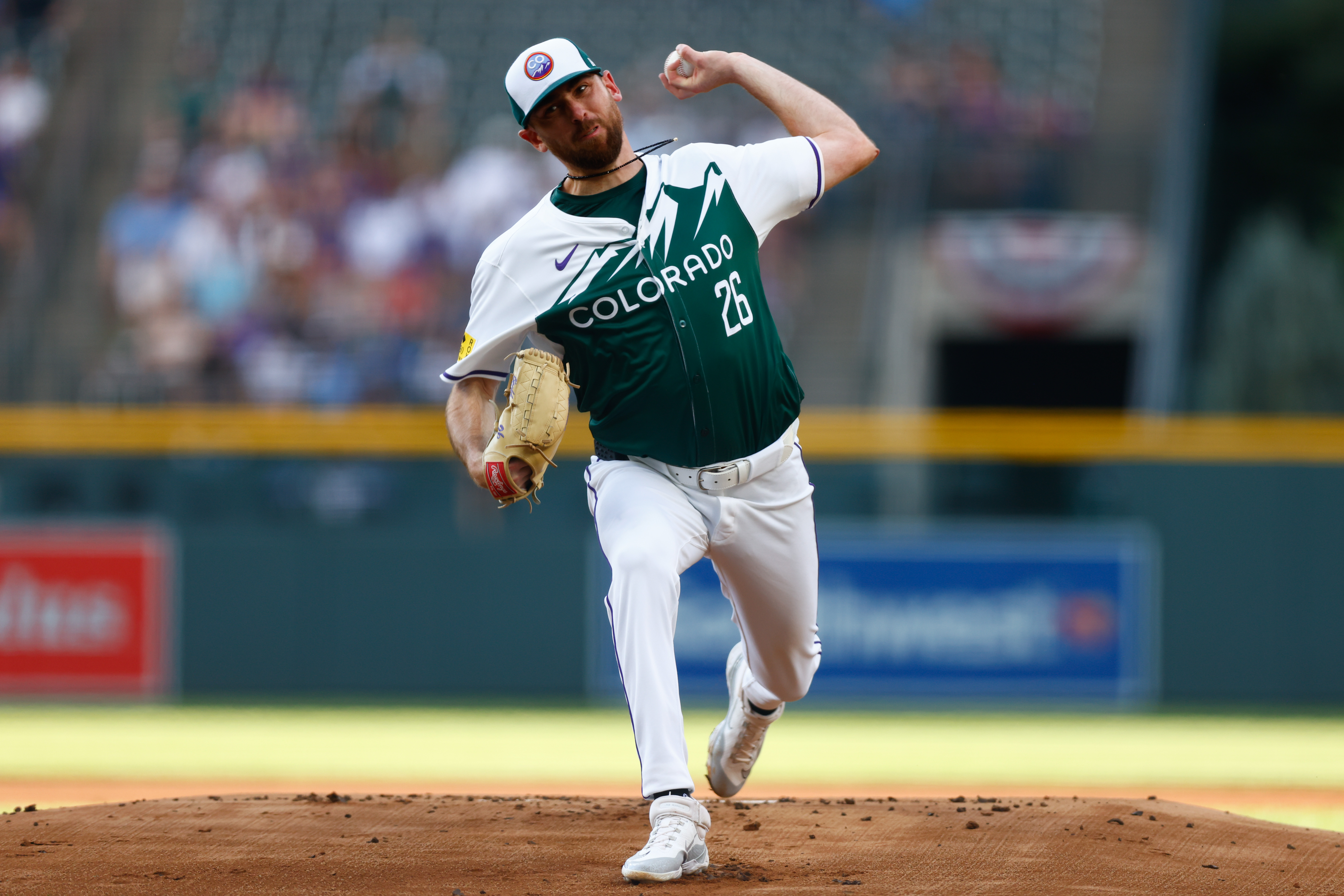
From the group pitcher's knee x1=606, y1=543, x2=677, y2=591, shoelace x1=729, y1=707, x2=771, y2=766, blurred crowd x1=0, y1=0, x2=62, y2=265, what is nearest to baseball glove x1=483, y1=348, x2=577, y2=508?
pitcher's knee x1=606, y1=543, x2=677, y2=591

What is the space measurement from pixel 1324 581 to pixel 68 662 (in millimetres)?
7705

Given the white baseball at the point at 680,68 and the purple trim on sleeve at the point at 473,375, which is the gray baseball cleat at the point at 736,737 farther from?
the white baseball at the point at 680,68

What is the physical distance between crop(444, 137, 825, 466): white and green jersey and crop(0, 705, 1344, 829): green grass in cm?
318

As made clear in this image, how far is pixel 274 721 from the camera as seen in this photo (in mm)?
9695

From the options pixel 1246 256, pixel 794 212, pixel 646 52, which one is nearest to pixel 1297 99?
pixel 1246 256

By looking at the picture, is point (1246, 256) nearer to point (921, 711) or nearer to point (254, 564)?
point (921, 711)

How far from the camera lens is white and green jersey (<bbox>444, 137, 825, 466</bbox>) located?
4.12 m

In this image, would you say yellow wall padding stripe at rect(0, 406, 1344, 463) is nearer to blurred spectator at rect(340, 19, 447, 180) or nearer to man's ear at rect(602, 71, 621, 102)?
blurred spectator at rect(340, 19, 447, 180)

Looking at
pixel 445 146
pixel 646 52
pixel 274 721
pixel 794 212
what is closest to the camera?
pixel 794 212

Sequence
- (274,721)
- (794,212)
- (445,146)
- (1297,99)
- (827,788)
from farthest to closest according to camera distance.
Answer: (1297,99)
(445,146)
(274,721)
(827,788)
(794,212)

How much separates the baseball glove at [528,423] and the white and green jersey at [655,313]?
17cm

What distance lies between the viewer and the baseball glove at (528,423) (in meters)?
3.98

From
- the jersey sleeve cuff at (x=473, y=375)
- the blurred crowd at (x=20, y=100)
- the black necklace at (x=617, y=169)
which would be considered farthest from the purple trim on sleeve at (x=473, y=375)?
the blurred crowd at (x=20, y=100)

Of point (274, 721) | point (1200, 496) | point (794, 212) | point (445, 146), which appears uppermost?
point (445, 146)
